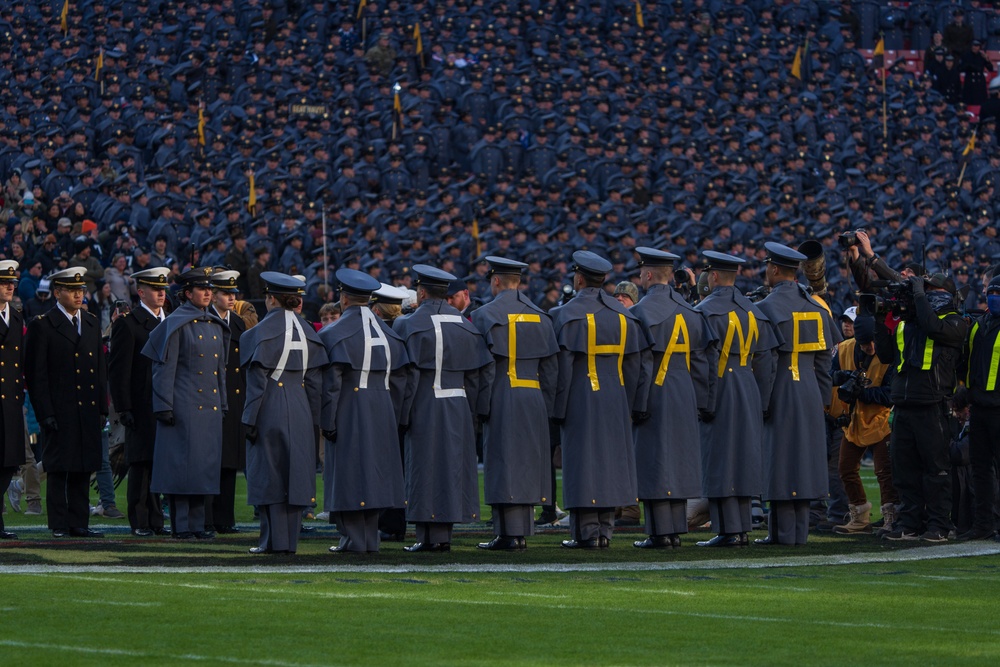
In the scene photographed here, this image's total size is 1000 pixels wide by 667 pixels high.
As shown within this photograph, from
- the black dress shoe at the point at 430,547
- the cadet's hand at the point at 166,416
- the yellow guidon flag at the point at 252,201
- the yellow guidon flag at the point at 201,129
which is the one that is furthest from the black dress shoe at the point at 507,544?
the yellow guidon flag at the point at 201,129

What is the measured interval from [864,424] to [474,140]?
1824 cm

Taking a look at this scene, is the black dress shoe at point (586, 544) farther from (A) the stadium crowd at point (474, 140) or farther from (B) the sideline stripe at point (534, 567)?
(A) the stadium crowd at point (474, 140)

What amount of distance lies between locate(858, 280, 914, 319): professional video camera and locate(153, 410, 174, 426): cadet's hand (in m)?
5.41

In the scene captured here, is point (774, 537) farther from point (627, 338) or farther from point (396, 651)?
point (396, 651)

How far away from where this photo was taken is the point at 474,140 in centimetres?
3300

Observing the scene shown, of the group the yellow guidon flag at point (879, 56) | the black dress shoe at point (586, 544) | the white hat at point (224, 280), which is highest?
the yellow guidon flag at point (879, 56)

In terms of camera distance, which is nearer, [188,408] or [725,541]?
[725,541]

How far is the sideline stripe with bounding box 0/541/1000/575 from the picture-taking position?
12008mm

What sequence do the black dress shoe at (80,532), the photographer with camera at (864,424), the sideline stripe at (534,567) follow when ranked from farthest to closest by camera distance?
the photographer with camera at (864,424)
the black dress shoe at (80,532)
the sideline stripe at (534,567)

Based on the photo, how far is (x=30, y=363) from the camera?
15047 mm

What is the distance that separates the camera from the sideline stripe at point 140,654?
8258mm


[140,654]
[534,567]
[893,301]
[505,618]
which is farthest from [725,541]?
[140,654]

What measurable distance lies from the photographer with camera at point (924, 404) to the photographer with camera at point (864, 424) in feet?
1.85

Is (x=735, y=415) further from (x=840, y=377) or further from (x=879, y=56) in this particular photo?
(x=879, y=56)
